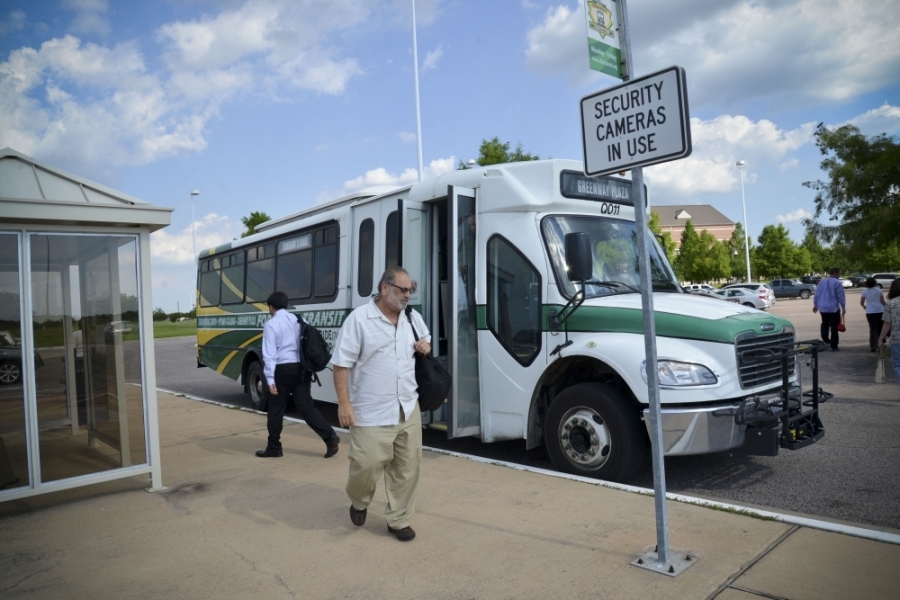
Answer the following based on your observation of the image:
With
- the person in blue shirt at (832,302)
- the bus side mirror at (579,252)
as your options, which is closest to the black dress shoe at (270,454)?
the bus side mirror at (579,252)

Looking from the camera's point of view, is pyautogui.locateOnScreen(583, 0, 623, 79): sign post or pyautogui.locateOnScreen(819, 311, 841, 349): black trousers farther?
pyautogui.locateOnScreen(819, 311, 841, 349): black trousers

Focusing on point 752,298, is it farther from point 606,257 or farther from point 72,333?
point 72,333

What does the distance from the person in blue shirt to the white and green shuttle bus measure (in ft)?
31.5

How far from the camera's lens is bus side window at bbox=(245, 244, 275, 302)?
1141 centimetres

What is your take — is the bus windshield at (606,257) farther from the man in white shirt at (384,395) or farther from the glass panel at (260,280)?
the glass panel at (260,280)

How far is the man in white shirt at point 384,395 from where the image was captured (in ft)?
15.4

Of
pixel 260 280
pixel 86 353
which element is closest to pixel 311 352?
pixel 86 353

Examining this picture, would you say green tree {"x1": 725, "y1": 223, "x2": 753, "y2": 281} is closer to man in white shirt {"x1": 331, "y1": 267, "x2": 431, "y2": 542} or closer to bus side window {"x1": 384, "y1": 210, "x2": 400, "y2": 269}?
bus side window {"x1": 384, "y1": 210, "x2": 400, "y2": 269}

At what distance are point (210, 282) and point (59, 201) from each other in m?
8.33

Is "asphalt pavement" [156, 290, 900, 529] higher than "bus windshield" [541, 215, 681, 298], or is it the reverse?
"bus windshield" [541, 215, 681, 298]

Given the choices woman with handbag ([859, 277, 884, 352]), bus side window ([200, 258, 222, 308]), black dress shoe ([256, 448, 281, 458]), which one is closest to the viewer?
black dress shoe ([256, 448, 281, 458])

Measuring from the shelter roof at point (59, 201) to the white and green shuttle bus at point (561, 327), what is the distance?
2.80 m

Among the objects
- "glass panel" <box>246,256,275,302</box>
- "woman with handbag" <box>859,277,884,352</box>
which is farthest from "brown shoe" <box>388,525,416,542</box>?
"woman with handbag" <box>859,277,884,352</box>

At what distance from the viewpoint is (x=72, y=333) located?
6.69 meters
